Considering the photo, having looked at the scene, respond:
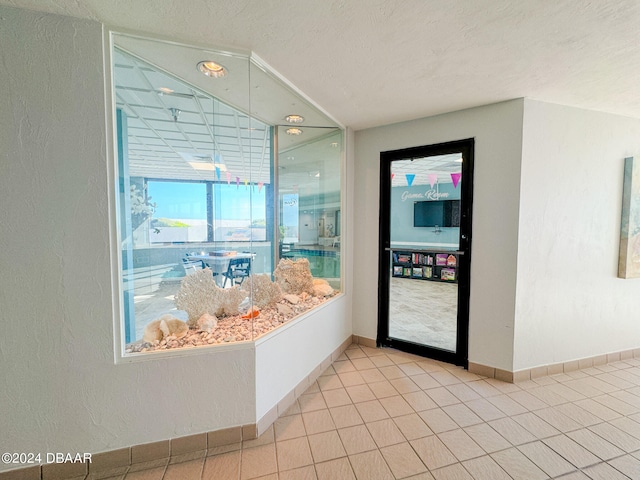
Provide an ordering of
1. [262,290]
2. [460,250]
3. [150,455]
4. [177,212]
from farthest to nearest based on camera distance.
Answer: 1. [460,250]
2. [262,290]
3. [177,212]
4. [150,455]

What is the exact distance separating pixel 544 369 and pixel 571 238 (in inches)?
47.6

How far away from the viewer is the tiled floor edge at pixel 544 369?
2.22 m

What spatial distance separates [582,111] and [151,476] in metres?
4.15

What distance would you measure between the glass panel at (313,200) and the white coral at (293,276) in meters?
0.17

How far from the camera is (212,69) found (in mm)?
1680

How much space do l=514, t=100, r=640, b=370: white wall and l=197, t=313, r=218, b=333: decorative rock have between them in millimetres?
2459

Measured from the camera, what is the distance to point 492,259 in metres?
2.27

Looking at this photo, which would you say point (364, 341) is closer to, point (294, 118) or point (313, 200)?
point (313, 200)

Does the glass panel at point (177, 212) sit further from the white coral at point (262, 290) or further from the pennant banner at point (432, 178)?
the pennant banner at point (432, 178)

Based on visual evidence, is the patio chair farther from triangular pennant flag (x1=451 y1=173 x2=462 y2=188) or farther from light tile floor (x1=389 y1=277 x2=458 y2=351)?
triangular pennant flag (x1=451 y1=173 x2=462 y2=188)

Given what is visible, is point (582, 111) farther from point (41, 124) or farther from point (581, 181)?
point (41, 124)

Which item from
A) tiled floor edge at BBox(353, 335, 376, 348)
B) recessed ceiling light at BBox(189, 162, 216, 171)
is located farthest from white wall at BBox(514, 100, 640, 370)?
recessed ceiling light at BBox(189, 162, 216, 171)

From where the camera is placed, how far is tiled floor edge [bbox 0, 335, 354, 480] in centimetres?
133

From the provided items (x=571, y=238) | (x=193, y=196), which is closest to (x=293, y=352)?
(x=193, y=196)
